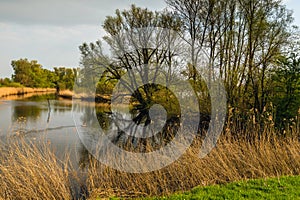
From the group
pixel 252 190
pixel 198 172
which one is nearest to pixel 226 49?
pixel 198 172

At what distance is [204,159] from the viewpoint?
4.98 meters

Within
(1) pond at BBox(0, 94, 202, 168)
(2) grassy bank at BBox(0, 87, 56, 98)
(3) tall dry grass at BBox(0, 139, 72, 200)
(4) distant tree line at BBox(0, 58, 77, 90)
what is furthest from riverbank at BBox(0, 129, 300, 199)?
(4) distant tree line at BBox(0, 58, 77, 90)

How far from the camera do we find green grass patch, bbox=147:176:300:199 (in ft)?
11.9

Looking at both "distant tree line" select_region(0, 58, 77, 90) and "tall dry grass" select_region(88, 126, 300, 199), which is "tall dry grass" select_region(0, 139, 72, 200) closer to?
"tall dry grass" select_region(88, 126, 300, 199)

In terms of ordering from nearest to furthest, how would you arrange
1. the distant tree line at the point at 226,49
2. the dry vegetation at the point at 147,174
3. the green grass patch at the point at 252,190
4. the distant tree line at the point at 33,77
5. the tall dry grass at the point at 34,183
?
the green grass patch at the point at 252,190 < the tall dry grass at the point at 34,183 < the dry vegetation at the point at 147,174 < the distant tree line at the point at 226,49 < the distant tree line at the point at 33,77

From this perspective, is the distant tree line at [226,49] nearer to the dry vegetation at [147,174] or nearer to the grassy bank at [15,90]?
the dry vegetation at [147,174]

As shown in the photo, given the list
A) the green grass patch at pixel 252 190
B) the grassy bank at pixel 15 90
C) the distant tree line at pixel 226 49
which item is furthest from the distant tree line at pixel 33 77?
the green grass patch at pixel 252 190

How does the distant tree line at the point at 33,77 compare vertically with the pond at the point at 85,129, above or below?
above

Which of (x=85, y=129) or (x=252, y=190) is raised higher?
(x=252, y=190)

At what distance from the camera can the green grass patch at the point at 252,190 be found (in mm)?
3615

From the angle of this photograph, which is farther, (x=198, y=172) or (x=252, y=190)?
(x=198, y=172)

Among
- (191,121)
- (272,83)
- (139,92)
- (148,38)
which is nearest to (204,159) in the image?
(191,121)

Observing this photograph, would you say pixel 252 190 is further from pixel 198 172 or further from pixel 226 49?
pixel 226 49

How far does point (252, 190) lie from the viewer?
380 cm
